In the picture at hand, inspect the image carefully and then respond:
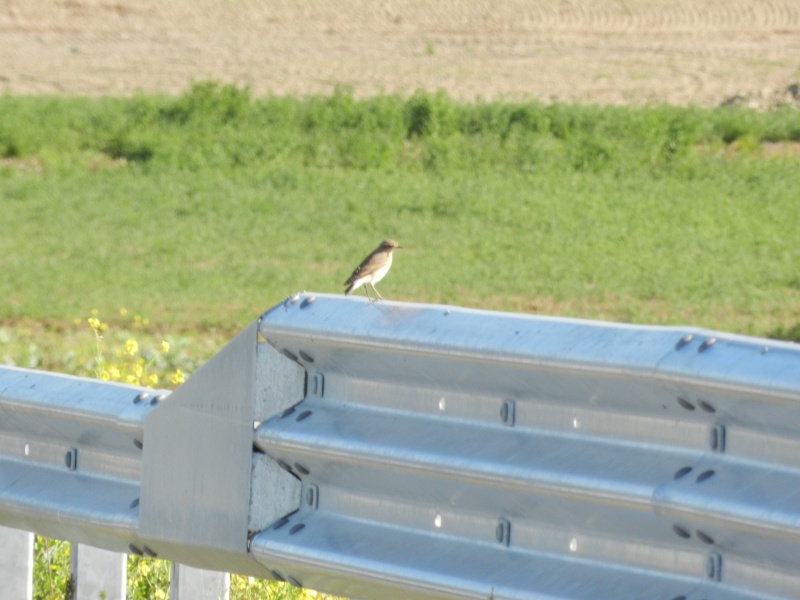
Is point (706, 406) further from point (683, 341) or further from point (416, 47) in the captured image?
point (416, 47)

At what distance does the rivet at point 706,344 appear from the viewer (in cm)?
216

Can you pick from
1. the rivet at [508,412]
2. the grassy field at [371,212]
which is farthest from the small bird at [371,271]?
the grassy field at [371,212]

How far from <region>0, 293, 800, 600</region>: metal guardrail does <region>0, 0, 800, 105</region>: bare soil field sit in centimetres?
2791

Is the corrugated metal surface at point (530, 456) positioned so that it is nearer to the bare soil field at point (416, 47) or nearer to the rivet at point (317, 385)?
the rivet at point (317, 385)

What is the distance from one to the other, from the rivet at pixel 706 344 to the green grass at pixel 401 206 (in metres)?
13.6

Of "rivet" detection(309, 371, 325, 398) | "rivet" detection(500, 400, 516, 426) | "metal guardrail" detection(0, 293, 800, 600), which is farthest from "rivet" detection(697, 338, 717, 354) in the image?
"rivet" detection(309, 371, 325, 398)

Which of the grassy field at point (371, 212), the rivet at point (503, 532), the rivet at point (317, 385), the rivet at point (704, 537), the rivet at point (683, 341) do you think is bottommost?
the grassy field at point (371, 212)

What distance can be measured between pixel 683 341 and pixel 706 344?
0.04 m

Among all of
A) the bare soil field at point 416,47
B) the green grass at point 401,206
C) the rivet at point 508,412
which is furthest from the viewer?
the bare soil field at point 416,47

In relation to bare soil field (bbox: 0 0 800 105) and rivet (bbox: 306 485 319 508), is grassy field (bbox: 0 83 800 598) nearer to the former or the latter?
bare soil field (bbox: 0 0 800 105)

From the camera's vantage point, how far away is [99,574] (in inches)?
127

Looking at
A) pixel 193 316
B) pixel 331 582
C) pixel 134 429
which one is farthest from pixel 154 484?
pixel 193 316

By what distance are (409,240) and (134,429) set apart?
18.0 metres

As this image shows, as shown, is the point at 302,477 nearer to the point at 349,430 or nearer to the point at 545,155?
the point at 349,430
